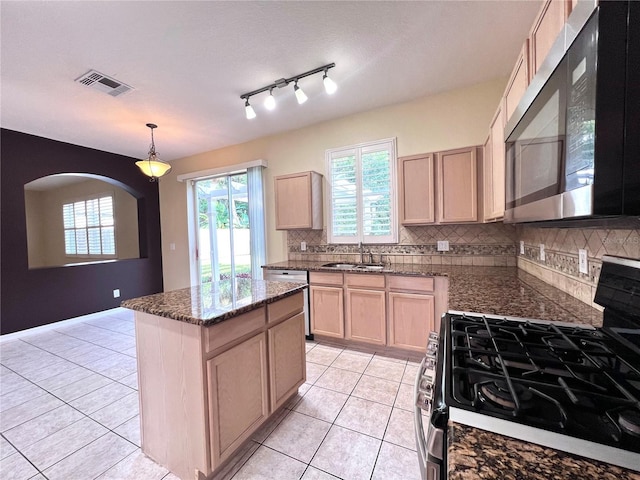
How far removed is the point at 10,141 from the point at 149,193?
188cm

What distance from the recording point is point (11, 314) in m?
3.50

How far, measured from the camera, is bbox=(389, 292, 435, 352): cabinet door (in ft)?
8.32

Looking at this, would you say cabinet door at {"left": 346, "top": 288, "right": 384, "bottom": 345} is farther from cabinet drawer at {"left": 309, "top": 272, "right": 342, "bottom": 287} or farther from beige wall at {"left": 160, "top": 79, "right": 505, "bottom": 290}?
beige wall at {"left": 160, "top": 79, "right": 505, "bottom": 290}

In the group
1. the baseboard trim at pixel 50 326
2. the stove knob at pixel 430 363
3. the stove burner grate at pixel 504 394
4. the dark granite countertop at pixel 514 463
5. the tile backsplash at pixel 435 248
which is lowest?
the baseboard trim at pixel 50 326

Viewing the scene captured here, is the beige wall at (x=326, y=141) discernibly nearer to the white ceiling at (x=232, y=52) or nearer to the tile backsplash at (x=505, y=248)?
the white ceiling at (x=232, y=52)

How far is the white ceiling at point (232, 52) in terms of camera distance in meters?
1.80

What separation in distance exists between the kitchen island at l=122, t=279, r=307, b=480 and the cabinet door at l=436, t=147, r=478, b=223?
189 cm

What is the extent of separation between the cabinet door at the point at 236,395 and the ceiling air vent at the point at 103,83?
9.04ft

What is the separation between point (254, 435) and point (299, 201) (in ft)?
8.13

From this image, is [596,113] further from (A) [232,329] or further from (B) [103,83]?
(B) [103,83]

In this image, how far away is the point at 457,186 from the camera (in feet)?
8.66

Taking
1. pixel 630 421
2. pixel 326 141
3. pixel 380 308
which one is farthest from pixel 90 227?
pixel 630 421

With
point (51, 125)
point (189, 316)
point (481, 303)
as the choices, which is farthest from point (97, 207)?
point (481, 303)

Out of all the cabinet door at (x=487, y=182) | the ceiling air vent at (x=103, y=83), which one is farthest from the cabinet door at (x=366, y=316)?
the ceiling air vent at (x=103, y=83)
